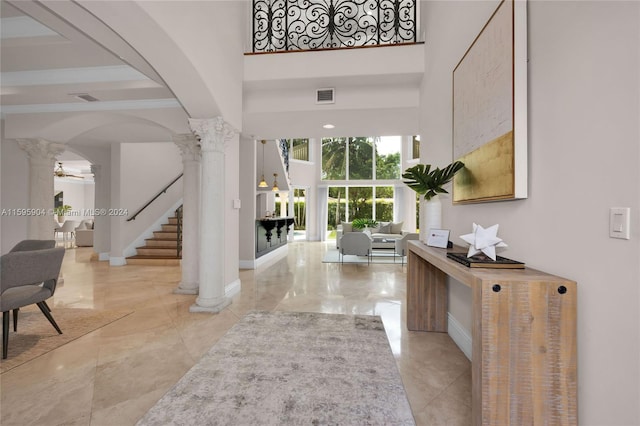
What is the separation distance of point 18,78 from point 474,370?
620 cm

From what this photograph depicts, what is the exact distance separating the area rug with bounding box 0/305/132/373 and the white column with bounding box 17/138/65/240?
1812 mm

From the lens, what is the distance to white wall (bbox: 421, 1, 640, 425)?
1.11 m

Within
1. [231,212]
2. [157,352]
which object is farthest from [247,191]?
[157,352]

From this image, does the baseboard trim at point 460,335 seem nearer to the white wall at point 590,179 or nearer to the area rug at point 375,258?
the white wall at point 590,179

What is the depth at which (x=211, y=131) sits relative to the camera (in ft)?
12.4

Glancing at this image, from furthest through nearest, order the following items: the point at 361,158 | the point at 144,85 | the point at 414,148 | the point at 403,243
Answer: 1. the point at 361,158
2. the point at 414,148
3. the point at 403,243
4. the point at 144,85

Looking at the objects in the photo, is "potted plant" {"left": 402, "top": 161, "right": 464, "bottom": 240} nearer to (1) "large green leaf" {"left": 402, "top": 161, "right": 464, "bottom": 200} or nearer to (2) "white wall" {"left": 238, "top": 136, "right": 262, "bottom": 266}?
(1) "large green leaf" {"left": 402, "top": 161, "right": 464, "bottom": 200}

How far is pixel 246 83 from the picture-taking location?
14.1 ft

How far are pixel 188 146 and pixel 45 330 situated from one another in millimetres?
2951

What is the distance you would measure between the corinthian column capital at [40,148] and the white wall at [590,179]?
7.06 meters

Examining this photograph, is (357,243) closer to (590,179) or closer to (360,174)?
(590,179)

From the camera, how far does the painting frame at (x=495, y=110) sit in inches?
67.5

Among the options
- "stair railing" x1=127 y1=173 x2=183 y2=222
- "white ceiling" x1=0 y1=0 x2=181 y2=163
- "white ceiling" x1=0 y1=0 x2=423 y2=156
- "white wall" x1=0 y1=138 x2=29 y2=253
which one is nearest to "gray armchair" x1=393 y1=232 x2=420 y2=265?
"white ceiling" x1=0 y1=0 x2=423 y2=156

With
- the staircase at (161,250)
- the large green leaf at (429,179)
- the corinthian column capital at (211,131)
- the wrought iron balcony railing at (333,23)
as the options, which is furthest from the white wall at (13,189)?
the large green leaf at (429,179)
